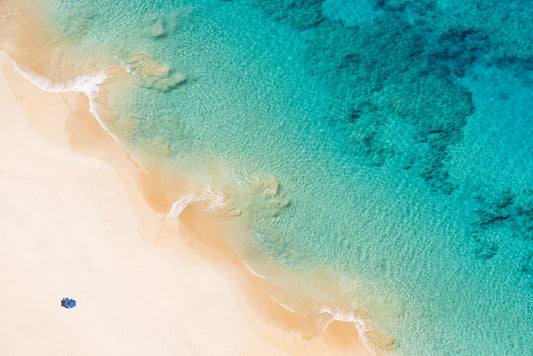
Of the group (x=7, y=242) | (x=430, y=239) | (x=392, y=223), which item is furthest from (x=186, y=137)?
(x=430, y=239)

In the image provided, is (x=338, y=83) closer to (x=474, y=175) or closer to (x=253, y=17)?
(x=253, y=17)

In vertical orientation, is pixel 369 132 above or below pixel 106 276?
above

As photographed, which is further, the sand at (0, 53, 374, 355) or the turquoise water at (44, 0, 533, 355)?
the turquoise water at (44, 0, 533, 355)

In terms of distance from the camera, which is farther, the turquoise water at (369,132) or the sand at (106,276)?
the turquoise water at (369,132)

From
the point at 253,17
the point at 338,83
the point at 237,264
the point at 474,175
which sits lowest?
the point at 237,264
